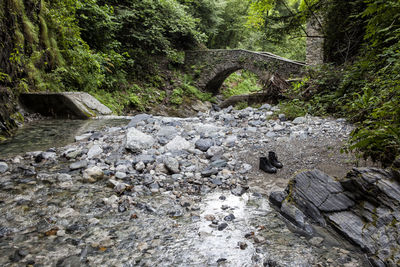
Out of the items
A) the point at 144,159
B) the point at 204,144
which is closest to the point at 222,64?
the point at 204,144

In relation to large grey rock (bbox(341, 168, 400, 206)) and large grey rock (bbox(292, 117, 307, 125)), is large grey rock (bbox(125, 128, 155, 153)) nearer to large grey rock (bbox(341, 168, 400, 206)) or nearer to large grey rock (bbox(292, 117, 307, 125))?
large grey rock (bbox(341, 168, 400, 206))

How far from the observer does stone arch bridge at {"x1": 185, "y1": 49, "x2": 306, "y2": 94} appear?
39.8 feet

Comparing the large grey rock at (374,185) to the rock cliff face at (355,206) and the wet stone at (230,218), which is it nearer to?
the rock cliff face at (355,206)

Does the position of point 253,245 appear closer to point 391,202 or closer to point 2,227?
point 391,202

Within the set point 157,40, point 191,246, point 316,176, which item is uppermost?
point 157,40

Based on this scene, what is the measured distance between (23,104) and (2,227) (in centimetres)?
542

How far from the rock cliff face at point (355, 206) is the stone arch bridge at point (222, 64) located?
33.3 ft

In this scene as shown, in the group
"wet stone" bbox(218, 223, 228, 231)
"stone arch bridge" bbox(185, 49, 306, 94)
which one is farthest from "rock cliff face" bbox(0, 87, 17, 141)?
"stone arch bridge" bbox(185, 49, 306, 94)

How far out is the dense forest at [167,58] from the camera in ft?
8.02

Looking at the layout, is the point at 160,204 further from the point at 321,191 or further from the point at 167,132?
the point at 167,132

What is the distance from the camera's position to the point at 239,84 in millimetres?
19141

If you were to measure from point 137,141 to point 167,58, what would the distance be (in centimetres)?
1219

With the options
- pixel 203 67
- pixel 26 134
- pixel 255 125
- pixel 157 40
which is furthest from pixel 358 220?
pixel 203 67

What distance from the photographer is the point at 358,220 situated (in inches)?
71.8
